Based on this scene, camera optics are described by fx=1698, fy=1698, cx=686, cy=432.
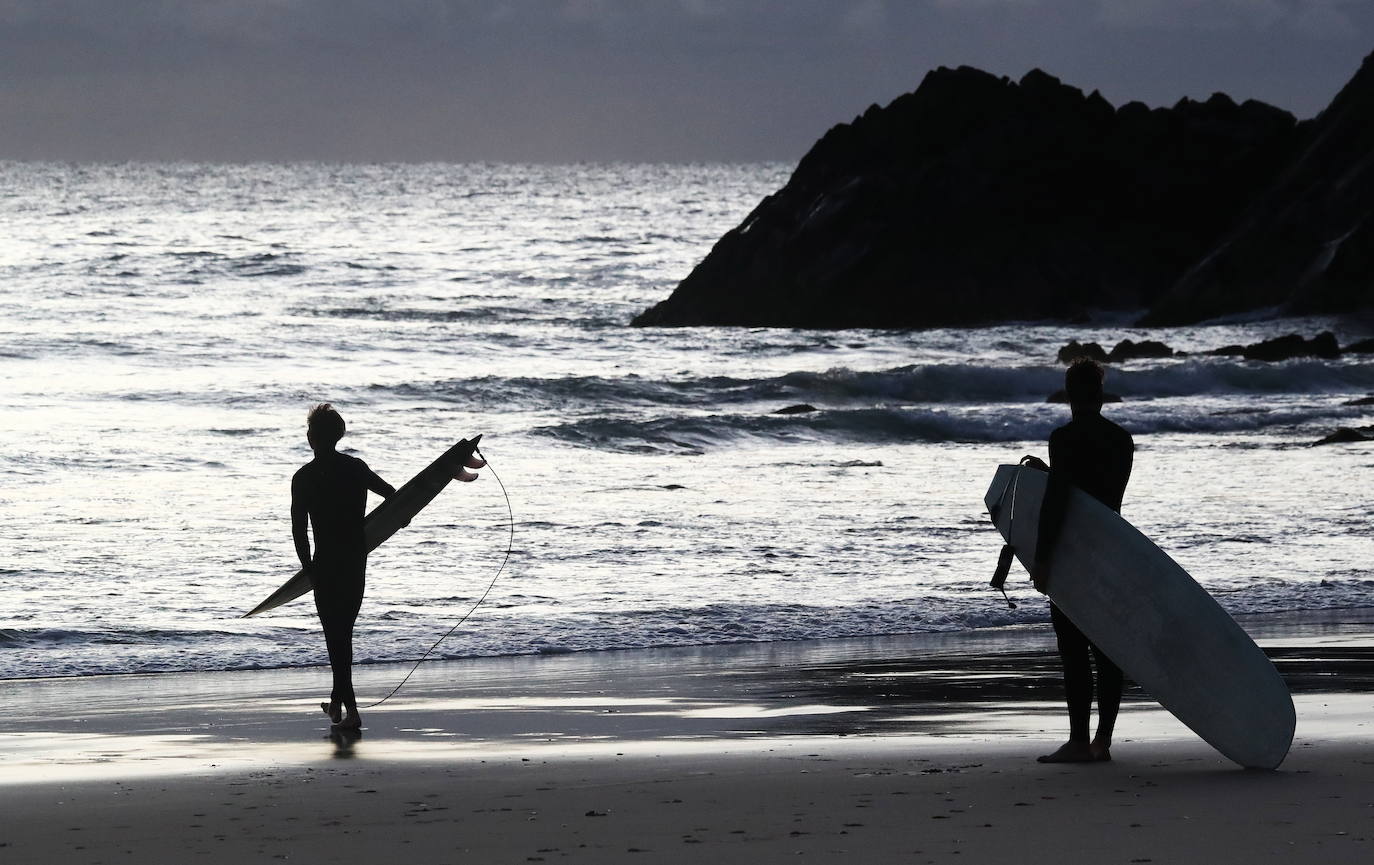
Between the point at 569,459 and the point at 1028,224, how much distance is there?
1059 inches

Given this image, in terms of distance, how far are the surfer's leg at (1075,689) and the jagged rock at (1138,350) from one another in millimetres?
30711

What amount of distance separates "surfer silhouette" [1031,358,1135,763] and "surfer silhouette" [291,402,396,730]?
2804 millimetres

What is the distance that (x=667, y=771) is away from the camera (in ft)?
19.6

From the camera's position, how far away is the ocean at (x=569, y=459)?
11000 mm

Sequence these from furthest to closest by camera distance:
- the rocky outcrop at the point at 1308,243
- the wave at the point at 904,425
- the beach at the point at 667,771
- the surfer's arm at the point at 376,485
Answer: the rocky outcrop at the point at 1308,243, the wave at the point at 904,425, the surfer's arm at the point at 376,485, the beach at the point at 667,771

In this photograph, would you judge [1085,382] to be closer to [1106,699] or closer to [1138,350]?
[1106,699]

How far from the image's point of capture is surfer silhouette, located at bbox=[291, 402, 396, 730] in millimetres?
7035

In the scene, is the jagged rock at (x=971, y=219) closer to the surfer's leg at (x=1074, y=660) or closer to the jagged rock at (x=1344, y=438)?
the jagged rock at (x=1344, y=438)

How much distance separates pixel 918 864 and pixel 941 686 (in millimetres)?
3838

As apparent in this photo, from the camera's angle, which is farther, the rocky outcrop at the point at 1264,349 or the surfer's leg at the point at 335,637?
the rocky outcrop at the point at 1264,349

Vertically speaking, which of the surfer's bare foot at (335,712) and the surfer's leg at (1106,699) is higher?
the surfer's leg at (1106,699)

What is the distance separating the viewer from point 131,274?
52.2 m

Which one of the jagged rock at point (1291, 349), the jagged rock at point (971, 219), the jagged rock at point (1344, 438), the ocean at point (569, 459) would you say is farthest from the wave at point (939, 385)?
the jagged rock at point (971, 219)

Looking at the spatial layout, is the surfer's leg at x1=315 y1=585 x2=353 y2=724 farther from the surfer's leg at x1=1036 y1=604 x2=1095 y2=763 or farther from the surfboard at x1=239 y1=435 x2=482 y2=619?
the surfer's leg at x1=1036 y1=604 x2=1095 y2=763
